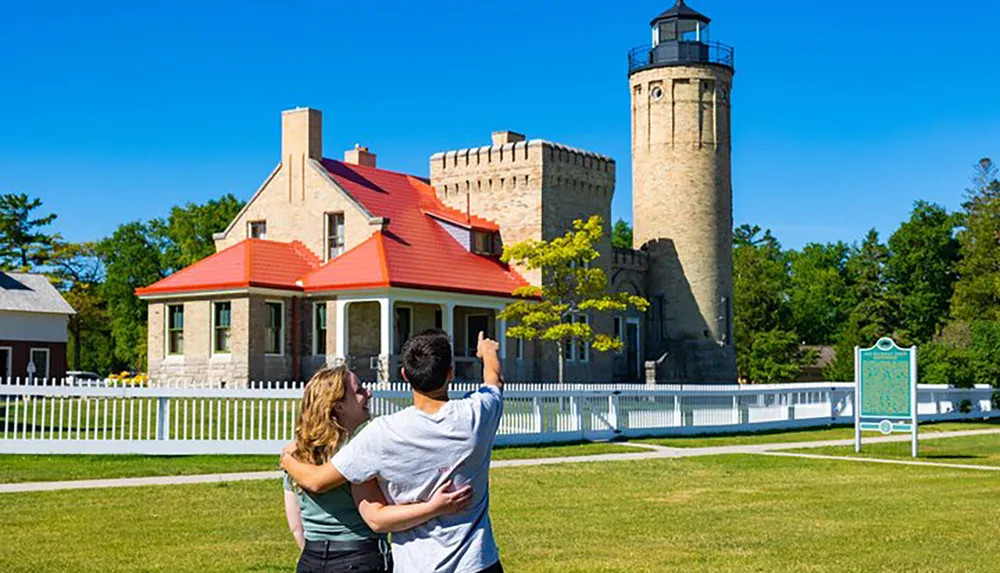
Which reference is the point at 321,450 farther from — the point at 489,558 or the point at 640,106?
the point at 640,106

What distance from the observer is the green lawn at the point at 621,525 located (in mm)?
10312

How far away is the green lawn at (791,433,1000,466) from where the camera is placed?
74.0 feet

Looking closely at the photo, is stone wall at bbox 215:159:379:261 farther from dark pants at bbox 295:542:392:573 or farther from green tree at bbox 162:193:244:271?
dark pants at bbox 295:542:392:573

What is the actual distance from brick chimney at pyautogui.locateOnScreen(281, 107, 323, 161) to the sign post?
2222 cm

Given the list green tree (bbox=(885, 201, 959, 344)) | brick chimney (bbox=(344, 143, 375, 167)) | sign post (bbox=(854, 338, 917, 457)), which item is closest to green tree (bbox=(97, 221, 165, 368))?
brick chimney (bbox=(344, 143, 375, 167))

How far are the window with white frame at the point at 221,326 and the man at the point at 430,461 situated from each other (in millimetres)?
33174

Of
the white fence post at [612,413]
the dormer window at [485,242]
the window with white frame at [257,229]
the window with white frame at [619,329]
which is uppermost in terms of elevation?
the window with white frame at [257,229]

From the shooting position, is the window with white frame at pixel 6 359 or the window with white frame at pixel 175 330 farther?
the window with white frame at pixel 6 359

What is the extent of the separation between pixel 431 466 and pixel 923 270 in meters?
72.4

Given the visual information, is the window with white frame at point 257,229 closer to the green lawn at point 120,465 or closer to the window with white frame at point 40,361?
the window with white frame at point 40,361

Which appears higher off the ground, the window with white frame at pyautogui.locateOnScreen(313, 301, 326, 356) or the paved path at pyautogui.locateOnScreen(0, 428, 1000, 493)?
the window with white frame at pyautogui.locateOnScreen(313, 301, 326, 356)

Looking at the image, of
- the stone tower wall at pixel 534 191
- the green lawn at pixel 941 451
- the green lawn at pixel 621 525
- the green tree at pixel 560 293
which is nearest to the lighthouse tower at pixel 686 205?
the stone tower wall at pixel 534 191

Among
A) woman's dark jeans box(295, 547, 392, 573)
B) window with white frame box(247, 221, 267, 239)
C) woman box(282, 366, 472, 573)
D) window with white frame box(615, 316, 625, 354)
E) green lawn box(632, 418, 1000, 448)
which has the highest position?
window with white frame box(247, 221, 267, 239)

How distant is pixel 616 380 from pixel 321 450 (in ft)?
136
